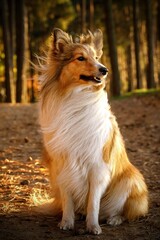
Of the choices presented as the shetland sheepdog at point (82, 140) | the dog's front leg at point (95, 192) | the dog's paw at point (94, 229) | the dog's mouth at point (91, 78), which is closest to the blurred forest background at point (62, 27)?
the shetland sheepdog at point (82, 140)

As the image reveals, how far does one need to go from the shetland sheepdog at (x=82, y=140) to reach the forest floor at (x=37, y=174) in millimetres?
255

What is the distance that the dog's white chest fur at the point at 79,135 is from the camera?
16.0 feet

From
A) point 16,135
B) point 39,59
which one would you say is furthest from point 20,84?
point 39,59

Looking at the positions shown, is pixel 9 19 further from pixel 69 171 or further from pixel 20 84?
pixel 69 171

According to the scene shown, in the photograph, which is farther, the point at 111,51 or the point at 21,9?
the point at 111,51

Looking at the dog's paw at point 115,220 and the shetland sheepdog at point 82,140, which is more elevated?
the shetland sheepdog at point 82,140

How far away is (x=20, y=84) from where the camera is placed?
70.0 feet

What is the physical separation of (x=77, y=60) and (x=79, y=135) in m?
0.88

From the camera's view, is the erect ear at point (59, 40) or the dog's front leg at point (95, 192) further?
the erect ear at point (59, 40)

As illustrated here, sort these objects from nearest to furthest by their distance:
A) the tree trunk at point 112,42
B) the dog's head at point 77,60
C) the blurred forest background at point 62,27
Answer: the dog's head at point 77,60, the blurred forest background at point 62,27, the tree trunk at point 112,42

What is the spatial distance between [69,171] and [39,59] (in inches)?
59.2

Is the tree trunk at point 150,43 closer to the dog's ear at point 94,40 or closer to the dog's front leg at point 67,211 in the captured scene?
the dog's ear at point 94,40

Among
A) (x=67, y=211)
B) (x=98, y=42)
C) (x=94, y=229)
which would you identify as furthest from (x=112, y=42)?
(x=94, y=229)

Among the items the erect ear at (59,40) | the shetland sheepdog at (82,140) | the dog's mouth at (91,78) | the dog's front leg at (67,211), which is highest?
the erect ear at (59,40)
